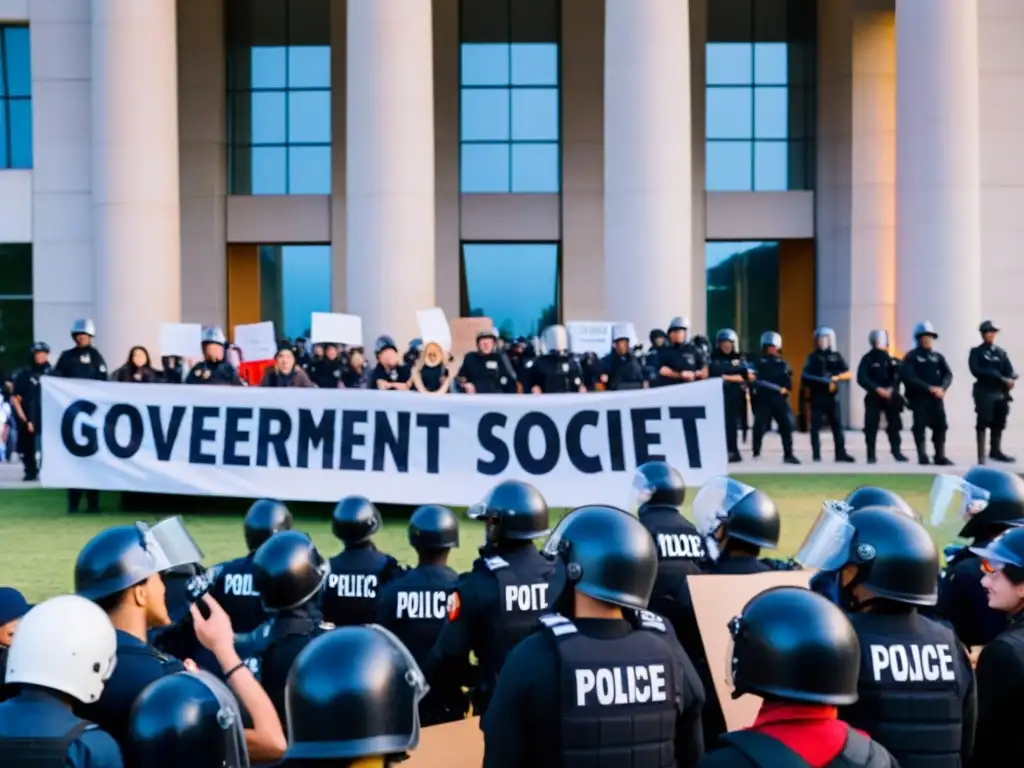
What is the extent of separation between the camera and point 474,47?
31547 mm

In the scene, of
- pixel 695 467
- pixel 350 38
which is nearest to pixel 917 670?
pixel 695 467

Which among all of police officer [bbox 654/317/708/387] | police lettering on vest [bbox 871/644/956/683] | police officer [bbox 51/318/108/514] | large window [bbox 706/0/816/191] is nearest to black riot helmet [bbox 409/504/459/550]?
police lettering on vest [bbox 871/644/956/683]

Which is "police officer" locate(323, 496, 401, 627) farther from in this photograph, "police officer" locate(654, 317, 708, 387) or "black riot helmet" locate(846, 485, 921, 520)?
"police officer" locate(654, 317, 708, 387)

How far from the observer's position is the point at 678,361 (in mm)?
19000

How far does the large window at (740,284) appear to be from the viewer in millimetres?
31906

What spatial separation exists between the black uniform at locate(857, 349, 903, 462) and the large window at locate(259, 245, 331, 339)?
16.3m

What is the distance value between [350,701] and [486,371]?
1455 cm

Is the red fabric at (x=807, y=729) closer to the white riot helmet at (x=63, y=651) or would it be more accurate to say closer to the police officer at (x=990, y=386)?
the white riot helmet at (x=63, y=651)

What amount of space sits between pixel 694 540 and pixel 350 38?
18.3 metres

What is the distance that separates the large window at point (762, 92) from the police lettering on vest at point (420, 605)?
2669 cm

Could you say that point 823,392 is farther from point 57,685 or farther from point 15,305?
point 15,305

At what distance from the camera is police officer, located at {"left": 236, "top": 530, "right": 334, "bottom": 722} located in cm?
459

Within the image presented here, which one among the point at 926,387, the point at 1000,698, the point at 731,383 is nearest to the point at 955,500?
the point at 1000,698

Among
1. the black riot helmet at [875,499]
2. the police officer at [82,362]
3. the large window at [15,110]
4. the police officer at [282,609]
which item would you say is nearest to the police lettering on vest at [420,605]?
the police officer at [282,609]
